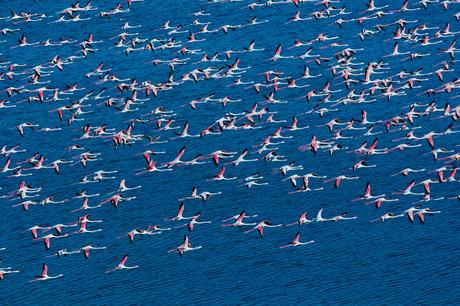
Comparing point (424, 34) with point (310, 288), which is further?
point (424, 34)

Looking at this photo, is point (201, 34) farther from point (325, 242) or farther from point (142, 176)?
point (325, 242)

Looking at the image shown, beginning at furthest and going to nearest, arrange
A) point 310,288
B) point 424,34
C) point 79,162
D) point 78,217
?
point 424,34, point 79,162, point 78,217, point 310,288

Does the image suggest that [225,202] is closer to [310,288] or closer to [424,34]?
[310,288]

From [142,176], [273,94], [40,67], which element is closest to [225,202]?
[142,176]

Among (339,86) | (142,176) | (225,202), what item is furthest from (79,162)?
(339,86)

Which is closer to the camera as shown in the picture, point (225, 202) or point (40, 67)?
point (225, 202)

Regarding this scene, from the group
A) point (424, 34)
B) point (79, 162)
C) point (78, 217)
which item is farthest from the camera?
point (424, 34)

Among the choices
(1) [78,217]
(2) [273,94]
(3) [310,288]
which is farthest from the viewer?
(2) [273,94]
